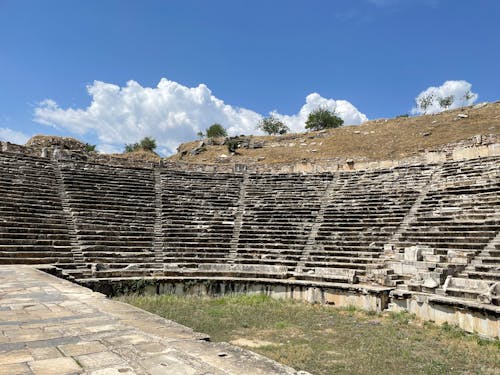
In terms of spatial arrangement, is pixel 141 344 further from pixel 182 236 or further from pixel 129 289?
pixel 182 236

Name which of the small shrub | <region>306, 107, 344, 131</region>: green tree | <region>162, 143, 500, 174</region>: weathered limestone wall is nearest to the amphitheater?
<region>162, 143, 500, 174</region>: weathered limestone wall

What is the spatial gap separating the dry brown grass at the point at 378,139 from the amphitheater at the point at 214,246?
10.4m

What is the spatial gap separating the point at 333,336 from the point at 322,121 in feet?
138

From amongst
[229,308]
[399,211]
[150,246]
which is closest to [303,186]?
[399,211]

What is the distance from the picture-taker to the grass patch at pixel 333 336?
6.98m

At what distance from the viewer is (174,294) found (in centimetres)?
1339

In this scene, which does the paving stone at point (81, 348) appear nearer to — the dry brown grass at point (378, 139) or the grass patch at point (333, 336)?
the grass patch at point (333, 336)

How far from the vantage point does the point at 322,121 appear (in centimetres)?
4891

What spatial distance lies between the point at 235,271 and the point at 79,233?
6.28 m

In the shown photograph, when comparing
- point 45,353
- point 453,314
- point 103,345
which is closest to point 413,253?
point 453,314

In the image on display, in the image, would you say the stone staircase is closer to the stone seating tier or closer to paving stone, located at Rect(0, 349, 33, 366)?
the stone seating tier

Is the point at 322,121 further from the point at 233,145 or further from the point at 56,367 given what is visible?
the point at 56,367

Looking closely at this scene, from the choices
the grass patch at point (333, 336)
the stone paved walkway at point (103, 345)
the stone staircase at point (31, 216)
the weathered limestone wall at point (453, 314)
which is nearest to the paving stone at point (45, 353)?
the stone paved walkway at point (103, 345)

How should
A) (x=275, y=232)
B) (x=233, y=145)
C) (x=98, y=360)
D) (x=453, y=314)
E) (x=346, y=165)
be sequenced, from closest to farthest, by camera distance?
(x=98, y=360), (x=453, y=314), (x=275, y=232), (x=346, y=165), (x=233, y=145)
